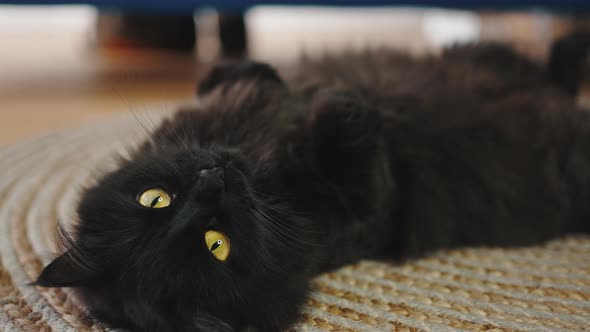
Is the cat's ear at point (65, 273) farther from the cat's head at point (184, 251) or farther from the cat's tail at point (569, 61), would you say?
the cat's tail at point (569, 61)

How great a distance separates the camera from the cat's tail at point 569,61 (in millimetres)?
1646

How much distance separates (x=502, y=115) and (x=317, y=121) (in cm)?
51

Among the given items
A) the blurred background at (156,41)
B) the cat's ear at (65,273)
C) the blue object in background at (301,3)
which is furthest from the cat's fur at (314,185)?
the blue object in background at (301,3)

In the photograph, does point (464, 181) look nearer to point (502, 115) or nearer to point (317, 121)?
point (502, 115)

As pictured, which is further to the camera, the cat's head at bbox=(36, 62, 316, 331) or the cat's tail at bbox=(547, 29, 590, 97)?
the cat's tail at bbox=(547, 29, 590, 97)

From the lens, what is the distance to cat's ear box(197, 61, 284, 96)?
4.47ft

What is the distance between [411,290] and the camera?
3.60 feet

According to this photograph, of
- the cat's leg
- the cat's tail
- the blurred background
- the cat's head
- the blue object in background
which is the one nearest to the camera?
the cat's head

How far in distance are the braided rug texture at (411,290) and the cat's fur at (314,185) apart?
44mm

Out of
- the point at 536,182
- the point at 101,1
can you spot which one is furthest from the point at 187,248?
the point at 101,1

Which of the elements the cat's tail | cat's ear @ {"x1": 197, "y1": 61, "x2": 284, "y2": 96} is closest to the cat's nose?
cat's ear @ {"x1": 197, "y1": 61, "x2": 284, "y2": 96}

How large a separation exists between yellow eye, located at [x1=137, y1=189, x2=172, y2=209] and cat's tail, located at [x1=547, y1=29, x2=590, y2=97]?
128 centimetres

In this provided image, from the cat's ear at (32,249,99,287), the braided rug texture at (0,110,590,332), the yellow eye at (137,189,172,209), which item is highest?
the yellow eye at (137,189,172,209)

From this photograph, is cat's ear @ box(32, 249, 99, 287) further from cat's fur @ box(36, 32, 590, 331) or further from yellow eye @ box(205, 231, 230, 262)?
yellow eye @ box(205, 231, 230, 262)
